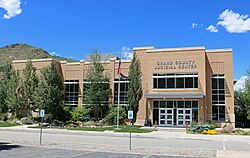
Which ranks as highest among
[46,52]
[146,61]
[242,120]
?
[46,52]

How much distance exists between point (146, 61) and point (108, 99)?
7.79 meters

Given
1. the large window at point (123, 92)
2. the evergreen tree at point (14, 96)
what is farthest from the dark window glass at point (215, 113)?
the evergreen tree at point (14, 96)

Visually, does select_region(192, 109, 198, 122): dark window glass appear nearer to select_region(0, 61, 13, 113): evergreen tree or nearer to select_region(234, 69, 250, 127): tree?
select_region(234, 69, 250, 127): tree

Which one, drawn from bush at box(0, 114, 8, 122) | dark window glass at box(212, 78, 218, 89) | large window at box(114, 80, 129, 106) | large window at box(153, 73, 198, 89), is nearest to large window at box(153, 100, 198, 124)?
large window at box(153, 73, 198, 89)

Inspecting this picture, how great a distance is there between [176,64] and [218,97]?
7.10 meters

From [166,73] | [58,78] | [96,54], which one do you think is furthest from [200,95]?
[58,78]

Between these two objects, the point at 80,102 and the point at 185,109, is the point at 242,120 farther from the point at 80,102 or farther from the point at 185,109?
the point at 80,102

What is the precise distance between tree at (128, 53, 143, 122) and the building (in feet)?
3.56

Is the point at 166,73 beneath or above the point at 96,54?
beneath

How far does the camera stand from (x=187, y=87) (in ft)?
127

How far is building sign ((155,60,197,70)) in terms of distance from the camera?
3891 cm

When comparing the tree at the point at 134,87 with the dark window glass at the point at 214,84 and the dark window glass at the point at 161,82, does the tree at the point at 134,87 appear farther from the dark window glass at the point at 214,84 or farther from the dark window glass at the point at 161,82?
the dark window glass at the point at 214,84

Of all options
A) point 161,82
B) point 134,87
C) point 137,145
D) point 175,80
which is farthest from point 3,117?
point 137,145

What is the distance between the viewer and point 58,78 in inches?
1742
